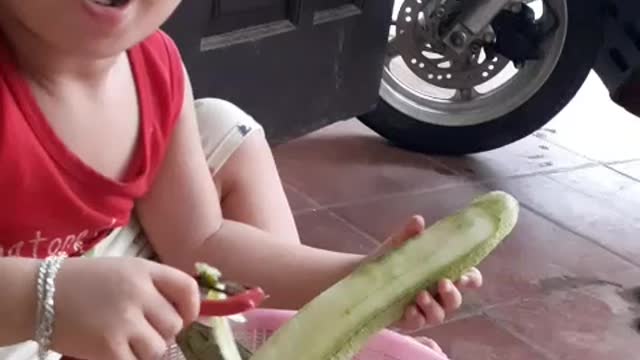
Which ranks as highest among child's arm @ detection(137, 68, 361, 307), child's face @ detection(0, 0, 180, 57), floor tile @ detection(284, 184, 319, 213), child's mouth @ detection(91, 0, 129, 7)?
child's mouth @ detection(91, 0, 129, 7)

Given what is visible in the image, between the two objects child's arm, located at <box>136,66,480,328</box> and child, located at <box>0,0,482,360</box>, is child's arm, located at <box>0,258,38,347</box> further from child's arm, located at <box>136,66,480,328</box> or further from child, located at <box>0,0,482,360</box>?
child's arm, located at <box>136,66,480,328</box>

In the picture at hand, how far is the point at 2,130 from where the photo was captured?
804 mm

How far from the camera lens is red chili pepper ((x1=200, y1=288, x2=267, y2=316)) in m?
0.71

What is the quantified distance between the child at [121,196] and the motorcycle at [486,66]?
0.84 meters

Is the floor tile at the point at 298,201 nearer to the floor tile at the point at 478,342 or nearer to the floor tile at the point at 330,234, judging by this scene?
the floor tile at the point at 330,234

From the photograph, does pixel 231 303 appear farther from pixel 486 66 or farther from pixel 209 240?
pixel 486 66

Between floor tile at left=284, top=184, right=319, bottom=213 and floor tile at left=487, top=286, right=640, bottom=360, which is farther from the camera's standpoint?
floor tile at left=284, top=184, right=319, bottom=213

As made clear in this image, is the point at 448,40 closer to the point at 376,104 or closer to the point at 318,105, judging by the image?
the point at 376,104

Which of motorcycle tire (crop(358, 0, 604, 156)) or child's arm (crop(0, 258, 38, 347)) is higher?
child's arm (crop(0, 258, 38, 347))

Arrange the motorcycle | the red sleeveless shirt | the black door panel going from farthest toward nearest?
the motorcycle
the black door panel
the red sleeveless shirt

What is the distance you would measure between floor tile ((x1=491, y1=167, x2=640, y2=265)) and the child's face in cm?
105

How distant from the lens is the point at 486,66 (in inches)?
74.8

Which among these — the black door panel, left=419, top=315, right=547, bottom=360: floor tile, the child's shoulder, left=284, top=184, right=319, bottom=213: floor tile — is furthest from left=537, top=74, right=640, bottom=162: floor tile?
the child's shoulder

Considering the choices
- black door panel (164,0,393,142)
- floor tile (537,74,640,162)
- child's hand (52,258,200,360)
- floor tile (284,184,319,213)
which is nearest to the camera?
child's hand (52,258,200,360)
